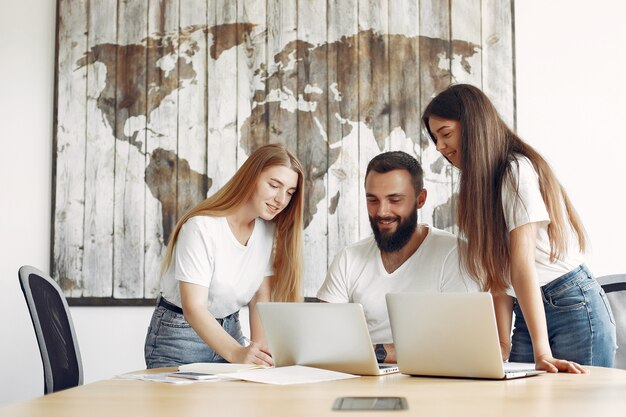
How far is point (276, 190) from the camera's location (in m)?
2.51

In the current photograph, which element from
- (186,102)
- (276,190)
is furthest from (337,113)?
(276,190)

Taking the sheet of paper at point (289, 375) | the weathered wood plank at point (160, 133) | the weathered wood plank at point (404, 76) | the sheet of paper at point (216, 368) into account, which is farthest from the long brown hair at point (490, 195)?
the weathered wood plank at point (160, 133)

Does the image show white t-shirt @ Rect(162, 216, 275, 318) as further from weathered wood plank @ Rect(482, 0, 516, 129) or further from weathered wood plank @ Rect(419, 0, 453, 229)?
weathered wood plank @ Rect(482, 0, 516, 129)

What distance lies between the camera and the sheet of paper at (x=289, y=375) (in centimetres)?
165

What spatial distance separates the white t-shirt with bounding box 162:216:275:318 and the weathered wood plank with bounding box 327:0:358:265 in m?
0.65

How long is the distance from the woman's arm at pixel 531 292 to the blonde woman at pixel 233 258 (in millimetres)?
830

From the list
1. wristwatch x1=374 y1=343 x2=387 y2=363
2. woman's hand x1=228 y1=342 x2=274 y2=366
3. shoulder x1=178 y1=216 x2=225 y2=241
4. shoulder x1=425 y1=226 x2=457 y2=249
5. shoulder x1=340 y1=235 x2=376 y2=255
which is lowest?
wristwatch x1=374 y1=343 x2=387 y2=363

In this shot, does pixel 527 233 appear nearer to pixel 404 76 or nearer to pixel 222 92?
pixel 404 76

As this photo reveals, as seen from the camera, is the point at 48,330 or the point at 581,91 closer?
the point at 48,330

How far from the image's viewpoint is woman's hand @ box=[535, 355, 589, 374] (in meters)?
1.77

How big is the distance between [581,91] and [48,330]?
2296 millimetres

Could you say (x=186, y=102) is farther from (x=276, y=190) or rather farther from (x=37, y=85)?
(x=276, y=190)

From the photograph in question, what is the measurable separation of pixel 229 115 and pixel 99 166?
23.3 inches

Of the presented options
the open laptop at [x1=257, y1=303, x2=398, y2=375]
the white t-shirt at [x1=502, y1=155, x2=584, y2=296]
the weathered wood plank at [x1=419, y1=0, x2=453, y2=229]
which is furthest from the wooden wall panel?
the open laptop at [x1=257, y1=303, x2=398, y2=375]
